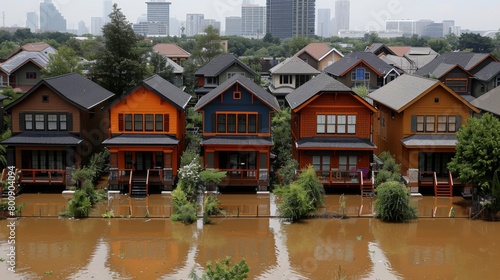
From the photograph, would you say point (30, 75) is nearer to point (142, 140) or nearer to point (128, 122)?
point (128, 122)

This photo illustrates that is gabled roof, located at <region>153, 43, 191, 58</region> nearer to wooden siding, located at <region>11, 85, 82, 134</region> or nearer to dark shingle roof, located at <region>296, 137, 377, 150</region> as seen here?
wooden siding, located at <region>11, 85, 82, 134</region>

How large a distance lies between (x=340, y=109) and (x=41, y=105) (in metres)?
17.9

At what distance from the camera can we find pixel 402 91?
41469 millimetres

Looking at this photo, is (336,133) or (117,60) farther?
(117,60)

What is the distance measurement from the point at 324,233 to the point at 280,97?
3406 centimetres

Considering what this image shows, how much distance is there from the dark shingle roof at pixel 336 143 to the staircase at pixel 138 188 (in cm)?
936

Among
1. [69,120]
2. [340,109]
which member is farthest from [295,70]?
[69,120]

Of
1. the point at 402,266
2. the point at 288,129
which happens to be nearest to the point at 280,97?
the point at 288,129

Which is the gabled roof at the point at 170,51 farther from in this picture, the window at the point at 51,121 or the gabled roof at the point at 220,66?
the window at the point at 51,121

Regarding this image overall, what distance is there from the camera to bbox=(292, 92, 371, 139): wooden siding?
123ft

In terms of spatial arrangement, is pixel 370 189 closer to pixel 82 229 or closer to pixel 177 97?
pixel 177 97

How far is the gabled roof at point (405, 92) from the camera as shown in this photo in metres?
37.0

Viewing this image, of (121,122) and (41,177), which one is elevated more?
(121,122)

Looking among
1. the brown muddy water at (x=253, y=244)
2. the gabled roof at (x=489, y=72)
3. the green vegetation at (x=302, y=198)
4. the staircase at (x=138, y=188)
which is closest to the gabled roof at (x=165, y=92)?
the staircase at (x=138, y=188)
